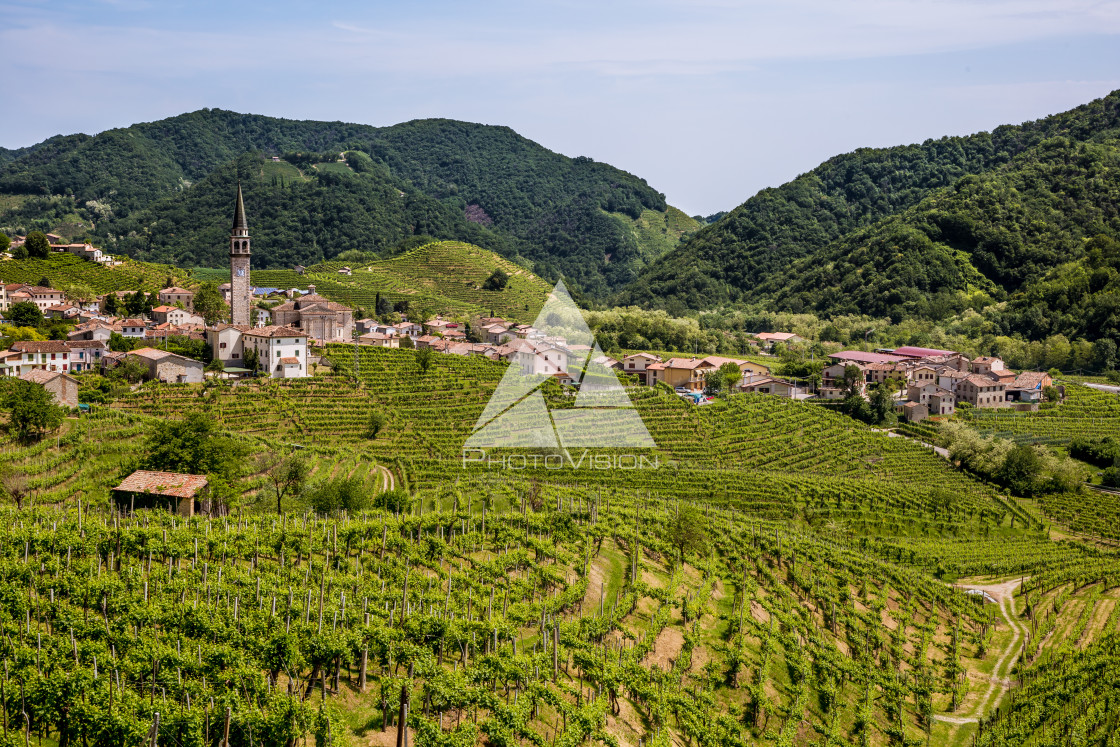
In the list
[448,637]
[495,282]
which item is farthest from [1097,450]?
[495,282]

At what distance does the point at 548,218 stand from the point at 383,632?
15915cm

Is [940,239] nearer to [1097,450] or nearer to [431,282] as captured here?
[1097,450]

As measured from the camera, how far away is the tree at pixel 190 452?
22.8 meters

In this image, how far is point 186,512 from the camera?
2097 cm

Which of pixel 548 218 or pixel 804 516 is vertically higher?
pixel 548 218

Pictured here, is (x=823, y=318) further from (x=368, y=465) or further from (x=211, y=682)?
(x=211, y=682)

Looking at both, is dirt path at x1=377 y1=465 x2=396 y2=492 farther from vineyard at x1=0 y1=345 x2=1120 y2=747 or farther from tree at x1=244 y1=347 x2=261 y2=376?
tree at x1=244 y1=347 x2=261 y2=376

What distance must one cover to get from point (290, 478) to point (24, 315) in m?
25.1

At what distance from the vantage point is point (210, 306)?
5016 centimetres

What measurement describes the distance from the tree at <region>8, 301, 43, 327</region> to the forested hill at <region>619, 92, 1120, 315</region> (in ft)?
221

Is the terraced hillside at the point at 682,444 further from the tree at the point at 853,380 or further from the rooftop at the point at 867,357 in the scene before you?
the rooftop at the point at 867,357

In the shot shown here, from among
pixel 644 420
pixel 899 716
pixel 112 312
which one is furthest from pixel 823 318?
pixel 899 716

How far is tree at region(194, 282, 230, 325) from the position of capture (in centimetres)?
4944

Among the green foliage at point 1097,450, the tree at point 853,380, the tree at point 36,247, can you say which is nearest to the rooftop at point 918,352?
the tree at point 853,380
